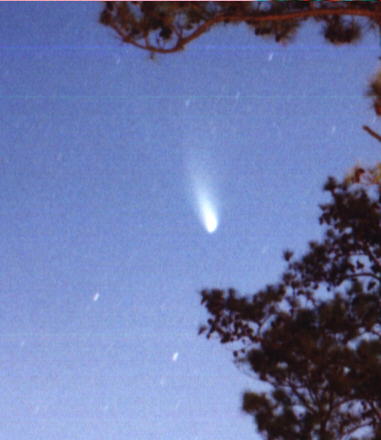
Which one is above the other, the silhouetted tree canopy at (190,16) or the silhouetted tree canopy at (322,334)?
the silhouetted tree canopy at (190,16)

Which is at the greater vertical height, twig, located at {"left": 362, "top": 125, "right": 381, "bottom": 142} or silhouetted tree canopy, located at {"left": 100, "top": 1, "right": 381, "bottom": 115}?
silhouetted tree canopy, located at {"left": 100, "top": 1, "right": 381, "bottom": 115}

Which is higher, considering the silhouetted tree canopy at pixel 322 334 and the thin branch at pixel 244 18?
the thin branch at pixel 244 18

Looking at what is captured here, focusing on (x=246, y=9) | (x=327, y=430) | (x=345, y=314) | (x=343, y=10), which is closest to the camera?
(x=343, y=10)

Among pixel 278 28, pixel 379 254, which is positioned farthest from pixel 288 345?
pixel 278 28

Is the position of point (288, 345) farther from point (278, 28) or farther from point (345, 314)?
point (278, 28)

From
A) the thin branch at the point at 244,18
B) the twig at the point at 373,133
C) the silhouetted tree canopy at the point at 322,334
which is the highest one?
the thin branch at the point at 244,18

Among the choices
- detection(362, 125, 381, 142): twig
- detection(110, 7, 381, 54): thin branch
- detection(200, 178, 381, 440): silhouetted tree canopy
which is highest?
detection(110, 7, 381, 54): thin branch

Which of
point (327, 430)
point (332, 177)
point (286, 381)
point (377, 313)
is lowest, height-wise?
point (327, 430)

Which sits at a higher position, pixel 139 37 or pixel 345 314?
pixel 139 37

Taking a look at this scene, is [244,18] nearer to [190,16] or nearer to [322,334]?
[190,16]

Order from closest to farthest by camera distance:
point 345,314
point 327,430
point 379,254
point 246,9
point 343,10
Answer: point 343,10 < point 246,9 < point 379,254 < point 345,314 < point 327,430

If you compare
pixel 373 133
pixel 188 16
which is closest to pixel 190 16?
pixel 188 16
